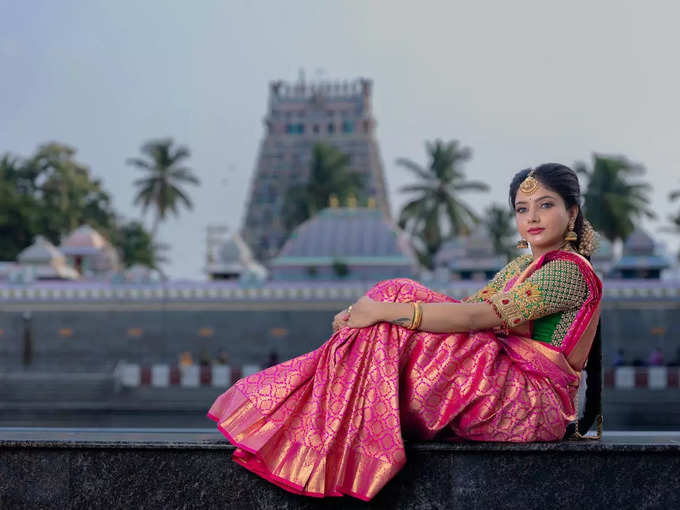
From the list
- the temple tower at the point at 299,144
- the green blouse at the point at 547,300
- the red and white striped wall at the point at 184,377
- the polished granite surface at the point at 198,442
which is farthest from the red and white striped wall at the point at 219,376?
the temple tower at the point at 299,144

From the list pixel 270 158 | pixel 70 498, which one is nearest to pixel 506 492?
pixel 70 498

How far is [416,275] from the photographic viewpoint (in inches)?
932

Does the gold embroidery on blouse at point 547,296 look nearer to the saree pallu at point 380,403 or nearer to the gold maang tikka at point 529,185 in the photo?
the saree pallu at point 380,403

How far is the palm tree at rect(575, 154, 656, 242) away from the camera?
31.1m

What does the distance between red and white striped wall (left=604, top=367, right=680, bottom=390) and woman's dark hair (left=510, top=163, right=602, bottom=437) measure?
1438 cm

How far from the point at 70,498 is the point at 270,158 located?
38.5 metres

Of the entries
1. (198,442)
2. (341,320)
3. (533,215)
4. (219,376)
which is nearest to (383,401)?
(341,320)

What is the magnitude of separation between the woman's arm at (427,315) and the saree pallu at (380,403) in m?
0.02

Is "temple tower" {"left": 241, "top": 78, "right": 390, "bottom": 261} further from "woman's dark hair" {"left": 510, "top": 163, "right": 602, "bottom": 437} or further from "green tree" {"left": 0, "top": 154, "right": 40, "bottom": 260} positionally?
"woman's dark hair" {"left": 510, "top": 163, "right": 602, "bottom": 437}

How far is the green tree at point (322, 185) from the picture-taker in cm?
3509

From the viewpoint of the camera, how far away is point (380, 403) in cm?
236

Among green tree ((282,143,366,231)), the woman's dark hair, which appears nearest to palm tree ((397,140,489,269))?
green tree ((282,143,366,231))

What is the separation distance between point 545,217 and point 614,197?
96.9 ft

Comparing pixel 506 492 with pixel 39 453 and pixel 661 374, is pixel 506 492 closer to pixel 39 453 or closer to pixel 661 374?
pixel 39 453
